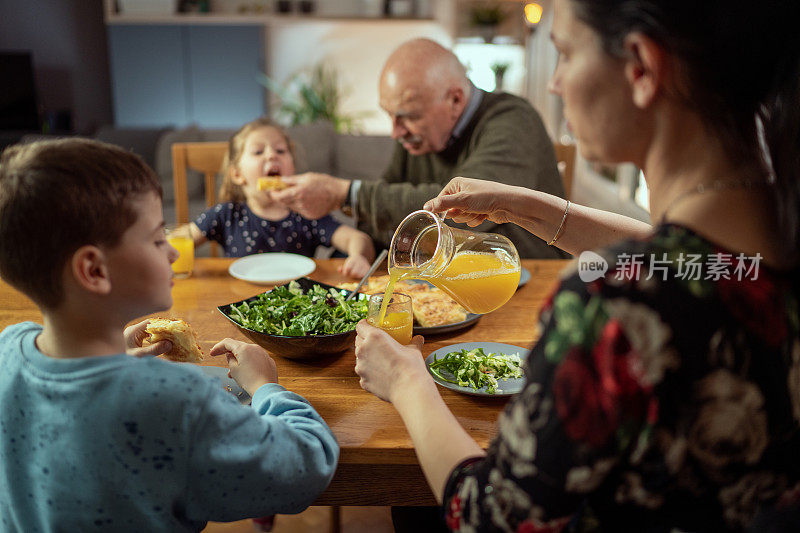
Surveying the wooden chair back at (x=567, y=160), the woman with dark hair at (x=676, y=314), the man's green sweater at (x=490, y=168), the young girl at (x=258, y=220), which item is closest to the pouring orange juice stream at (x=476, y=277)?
the woman with dark hair at (x=676, y=314)

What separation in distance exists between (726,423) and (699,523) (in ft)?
0.43

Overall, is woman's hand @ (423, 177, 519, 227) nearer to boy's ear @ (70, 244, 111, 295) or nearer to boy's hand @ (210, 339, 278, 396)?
boy's hand @ (210, 339, 278, 396)

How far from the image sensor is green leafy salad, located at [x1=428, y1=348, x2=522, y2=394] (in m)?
1.16

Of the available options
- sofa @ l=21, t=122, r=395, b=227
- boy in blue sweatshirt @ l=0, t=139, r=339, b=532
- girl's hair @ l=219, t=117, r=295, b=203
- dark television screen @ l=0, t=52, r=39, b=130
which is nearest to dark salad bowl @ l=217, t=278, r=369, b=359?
boy in blue sweatshirt @ l=0, t=139, r=339, b=532

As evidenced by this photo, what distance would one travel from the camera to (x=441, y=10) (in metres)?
6.19

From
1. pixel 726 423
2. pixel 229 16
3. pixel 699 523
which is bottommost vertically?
pixel 699 523

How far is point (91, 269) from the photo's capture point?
82 cm

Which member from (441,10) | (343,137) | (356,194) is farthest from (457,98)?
(441,10)

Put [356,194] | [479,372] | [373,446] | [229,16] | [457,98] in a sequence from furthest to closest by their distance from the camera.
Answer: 1. [229,16]
2. [457,98]
3. [356,194]
4. [479,372]
5. [373,446]

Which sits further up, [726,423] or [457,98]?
[457,98]

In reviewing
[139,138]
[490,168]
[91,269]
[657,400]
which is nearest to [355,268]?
[490,168]

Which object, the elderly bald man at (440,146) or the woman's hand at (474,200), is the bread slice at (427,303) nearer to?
the woman's hand at (474,200)

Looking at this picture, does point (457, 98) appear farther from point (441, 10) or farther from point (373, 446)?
point (441, 10)

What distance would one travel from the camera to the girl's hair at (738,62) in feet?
2.04
